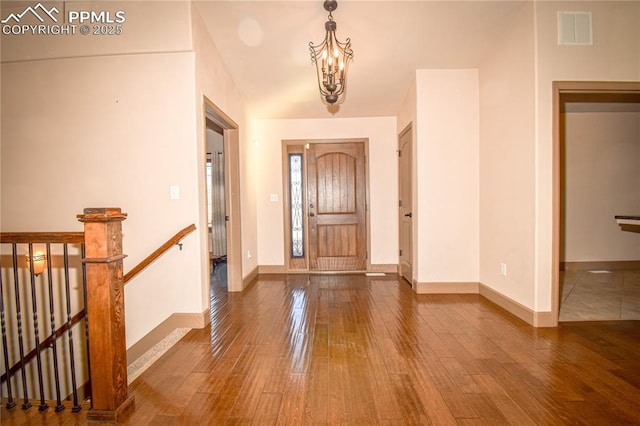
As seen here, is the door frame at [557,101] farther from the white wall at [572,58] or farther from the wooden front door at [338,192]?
the wooden front door at [338,192]

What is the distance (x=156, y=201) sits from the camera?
3.08 meters

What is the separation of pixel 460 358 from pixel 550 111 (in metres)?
2.28

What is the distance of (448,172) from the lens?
4.03 metres

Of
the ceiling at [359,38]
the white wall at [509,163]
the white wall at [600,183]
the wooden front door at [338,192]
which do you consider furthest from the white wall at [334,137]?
the white wall at [600,183]

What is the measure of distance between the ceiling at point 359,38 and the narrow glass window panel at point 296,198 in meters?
1.20

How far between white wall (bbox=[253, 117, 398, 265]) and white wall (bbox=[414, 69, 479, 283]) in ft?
4.34

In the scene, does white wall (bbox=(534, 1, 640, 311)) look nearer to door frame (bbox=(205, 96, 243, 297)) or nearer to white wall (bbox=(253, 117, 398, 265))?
white wall (bbox=(253, 117, 398, 265))

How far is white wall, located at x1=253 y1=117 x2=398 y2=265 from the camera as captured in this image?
5398mm

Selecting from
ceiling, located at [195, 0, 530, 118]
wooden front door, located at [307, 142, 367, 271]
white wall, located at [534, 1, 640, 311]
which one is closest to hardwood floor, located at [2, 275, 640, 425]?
white wall, located at [534, 1, 640, 311]

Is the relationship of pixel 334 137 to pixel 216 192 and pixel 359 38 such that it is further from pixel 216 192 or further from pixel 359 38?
pixel 216 192

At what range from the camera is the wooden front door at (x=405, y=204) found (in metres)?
4.53

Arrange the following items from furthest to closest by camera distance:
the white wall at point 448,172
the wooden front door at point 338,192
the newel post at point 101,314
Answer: the wooden front door at point 338,192
the white wall at point 448,172
the newel post at point 101,314

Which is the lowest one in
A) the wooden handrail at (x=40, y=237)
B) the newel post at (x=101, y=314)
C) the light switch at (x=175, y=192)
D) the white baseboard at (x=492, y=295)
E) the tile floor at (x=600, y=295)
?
the tile floor at (x=600, y=295)

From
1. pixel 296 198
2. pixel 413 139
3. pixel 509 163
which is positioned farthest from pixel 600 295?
pixel 296 198
